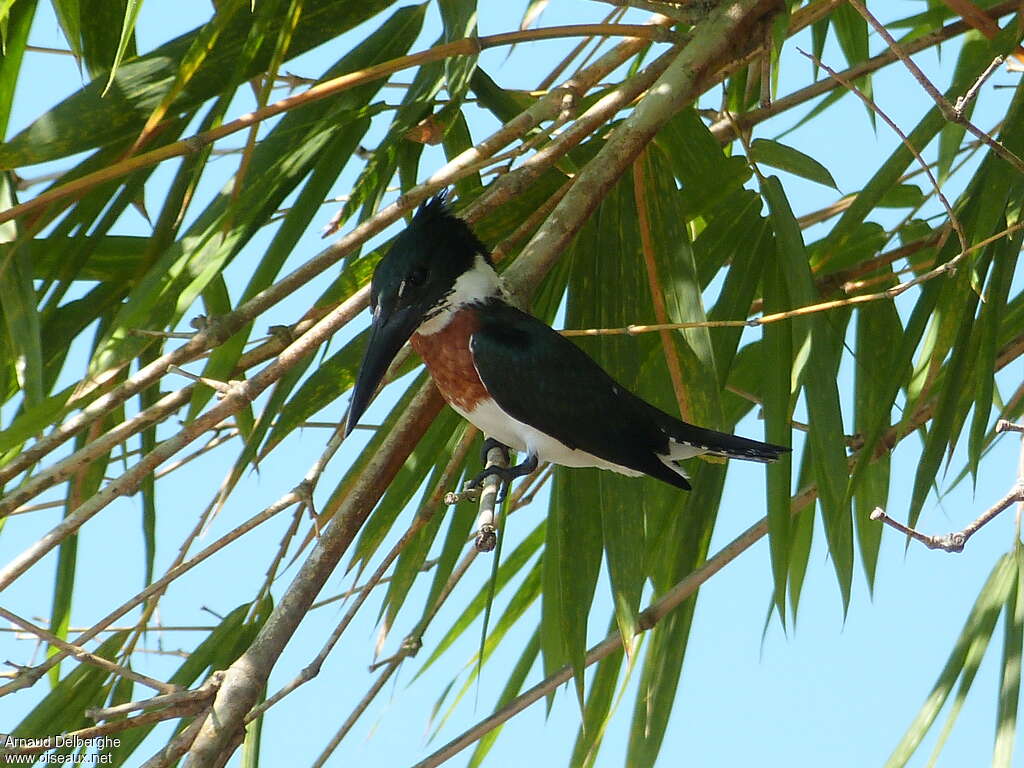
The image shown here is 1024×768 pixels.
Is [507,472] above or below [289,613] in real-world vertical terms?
above

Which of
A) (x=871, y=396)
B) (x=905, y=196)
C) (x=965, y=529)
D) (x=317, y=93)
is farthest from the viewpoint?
(x=905, y=196)

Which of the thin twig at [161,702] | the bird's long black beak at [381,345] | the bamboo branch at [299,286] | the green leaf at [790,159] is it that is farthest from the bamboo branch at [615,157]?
the thin twig at [161,702]

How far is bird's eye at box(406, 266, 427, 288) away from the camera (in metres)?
2.42

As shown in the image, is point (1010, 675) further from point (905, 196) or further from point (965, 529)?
point (905, 196)

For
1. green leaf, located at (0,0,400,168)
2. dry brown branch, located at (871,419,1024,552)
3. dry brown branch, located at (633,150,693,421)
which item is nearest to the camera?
dry brown branch, located at (871,419,1024,552)

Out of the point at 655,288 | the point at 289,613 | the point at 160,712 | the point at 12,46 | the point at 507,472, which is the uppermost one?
the point at 12,46

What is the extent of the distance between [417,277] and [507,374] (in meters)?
0.27

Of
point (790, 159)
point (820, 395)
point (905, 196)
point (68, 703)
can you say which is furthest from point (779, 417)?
point (68, 703)

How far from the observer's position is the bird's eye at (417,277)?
2422mm

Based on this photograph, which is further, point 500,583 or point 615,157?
point 500,583

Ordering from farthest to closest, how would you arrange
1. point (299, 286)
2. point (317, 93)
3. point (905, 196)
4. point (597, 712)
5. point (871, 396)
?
1. point (905, 196)
2. point (871, 396)
3. point (597, 712)
4. point (317, 93)
5. point (299, 286)

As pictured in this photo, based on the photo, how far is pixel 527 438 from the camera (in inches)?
96.0

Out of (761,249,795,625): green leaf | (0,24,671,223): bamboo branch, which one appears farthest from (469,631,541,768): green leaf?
(0,24,671,223): bamboo branch

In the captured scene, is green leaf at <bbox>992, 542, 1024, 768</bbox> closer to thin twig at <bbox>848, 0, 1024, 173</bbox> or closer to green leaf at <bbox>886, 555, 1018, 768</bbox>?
green leaf at <bbox>886, 555, 1018, 768</bbox>
